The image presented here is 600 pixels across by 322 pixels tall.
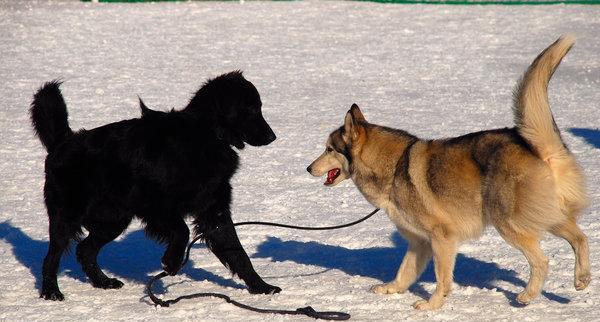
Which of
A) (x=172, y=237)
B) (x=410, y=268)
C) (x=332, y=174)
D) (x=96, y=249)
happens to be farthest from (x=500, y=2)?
(x=172, y=237)

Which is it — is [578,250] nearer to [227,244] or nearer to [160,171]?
[227,244]

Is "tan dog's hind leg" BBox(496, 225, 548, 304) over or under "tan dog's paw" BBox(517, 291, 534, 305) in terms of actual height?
over

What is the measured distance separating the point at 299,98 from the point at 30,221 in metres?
6.14

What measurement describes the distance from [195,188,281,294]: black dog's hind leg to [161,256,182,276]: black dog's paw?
15.0 inches

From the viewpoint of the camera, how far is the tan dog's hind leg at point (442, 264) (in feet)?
19.2

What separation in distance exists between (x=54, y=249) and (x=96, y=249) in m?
0.40

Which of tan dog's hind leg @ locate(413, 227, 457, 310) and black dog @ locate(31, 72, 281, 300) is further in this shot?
black dog @ locate(31, 72, 281, 300)

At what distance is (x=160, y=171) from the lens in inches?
241

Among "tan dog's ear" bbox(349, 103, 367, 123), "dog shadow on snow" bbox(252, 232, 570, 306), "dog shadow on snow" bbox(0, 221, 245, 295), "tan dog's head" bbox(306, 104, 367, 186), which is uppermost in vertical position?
"tan dog's ear" bbox(349, 103, 367, 123)

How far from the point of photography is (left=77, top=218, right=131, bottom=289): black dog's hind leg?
6.58m

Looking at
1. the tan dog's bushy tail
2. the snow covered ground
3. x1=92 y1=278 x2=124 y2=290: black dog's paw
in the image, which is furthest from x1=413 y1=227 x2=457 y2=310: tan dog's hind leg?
x1=92 y1=278 x2=124 y2=290: black dog's paw

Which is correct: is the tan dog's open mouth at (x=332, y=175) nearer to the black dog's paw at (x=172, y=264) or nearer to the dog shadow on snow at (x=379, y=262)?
the dog shadow on snow at (x=379, y=262)

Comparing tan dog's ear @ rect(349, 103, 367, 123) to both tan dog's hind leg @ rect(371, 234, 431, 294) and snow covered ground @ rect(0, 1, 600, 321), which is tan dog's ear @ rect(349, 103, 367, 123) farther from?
snow covered ground @ rect(0, 1, 600, 321)

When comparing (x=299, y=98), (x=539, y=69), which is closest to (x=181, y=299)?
(x=539, y=69)
